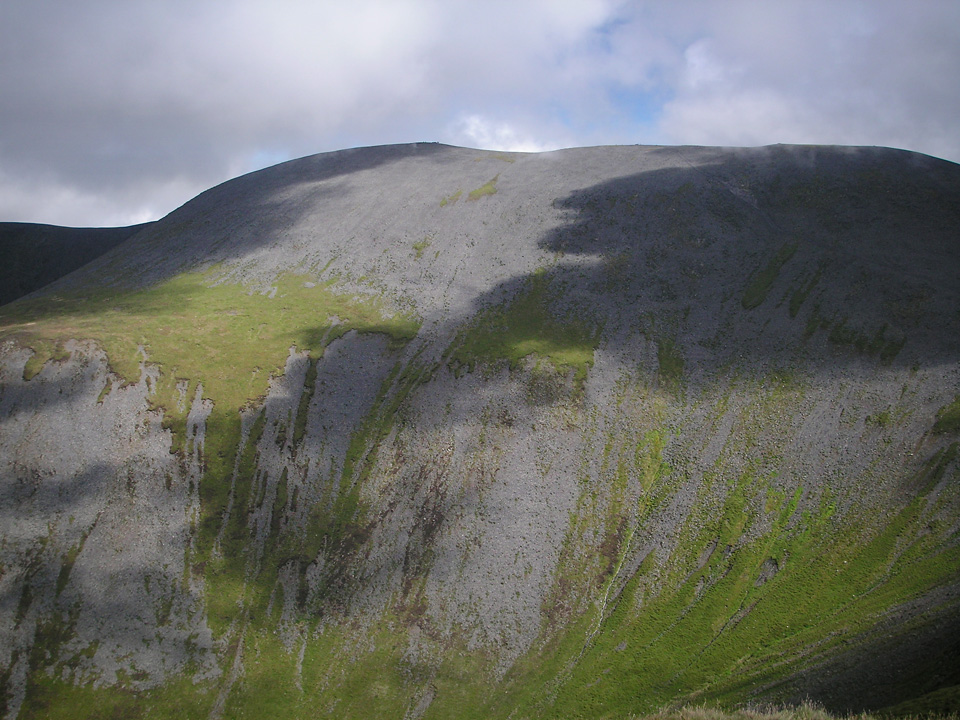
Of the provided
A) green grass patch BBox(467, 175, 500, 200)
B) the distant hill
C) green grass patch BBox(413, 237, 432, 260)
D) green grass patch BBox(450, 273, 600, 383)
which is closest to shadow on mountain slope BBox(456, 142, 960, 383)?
green grass patch BBox(450, 273, 600, 383)

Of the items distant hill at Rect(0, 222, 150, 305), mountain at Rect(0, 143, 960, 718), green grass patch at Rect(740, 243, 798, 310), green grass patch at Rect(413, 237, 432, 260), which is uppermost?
distant hill at Rect(0, 222, 150, 305)

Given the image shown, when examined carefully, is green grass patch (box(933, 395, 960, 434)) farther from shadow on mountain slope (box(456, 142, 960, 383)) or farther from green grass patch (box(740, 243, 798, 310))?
green grass patch (box(740, 243, 798, 310))

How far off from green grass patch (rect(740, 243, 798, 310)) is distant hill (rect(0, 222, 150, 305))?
3583 inches

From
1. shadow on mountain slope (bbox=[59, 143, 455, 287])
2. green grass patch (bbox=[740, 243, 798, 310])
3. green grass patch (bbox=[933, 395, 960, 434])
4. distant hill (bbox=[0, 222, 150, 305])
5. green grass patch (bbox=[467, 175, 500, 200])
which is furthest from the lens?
distant hill (bbox=[0, 222, 150, 305])

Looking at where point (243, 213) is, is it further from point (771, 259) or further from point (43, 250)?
point (771, 259)

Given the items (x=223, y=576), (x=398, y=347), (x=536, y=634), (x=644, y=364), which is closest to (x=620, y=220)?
(x=644, y=364)

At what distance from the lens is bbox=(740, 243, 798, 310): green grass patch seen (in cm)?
5638

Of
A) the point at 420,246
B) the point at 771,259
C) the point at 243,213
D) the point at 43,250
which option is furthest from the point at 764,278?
the point at 43,250

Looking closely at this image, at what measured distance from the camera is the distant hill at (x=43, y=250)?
9269cm

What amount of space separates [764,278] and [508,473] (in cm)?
3510

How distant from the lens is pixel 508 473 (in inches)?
1708

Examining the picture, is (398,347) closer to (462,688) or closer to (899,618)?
(462,688)

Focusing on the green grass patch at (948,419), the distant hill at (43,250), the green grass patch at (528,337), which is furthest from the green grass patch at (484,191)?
the green grass patch at (948,419)

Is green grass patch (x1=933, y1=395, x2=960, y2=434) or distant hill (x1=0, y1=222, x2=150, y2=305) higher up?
distant hill (x1=0, y1=222, x2=150, y2=305)
